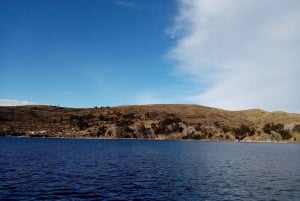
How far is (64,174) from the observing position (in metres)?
65.5

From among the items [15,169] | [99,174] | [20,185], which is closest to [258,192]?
[99,174]

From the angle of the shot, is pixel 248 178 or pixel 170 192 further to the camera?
pixel 248 178

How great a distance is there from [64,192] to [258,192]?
84.7 ft

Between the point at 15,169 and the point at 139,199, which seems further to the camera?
the point at 15,169

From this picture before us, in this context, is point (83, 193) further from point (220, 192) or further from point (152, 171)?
point (152, 171)

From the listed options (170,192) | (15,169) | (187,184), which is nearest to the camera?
(170,192)

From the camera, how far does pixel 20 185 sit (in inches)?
2068

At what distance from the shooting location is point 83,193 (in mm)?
48250

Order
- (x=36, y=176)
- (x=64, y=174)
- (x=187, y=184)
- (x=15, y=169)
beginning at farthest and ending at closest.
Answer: (x=15, y=169)
(x=64, y=174)
(x=36, y=176)
(x=187, y=184)

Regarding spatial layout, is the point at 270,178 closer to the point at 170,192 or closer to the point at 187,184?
the point at 187,184

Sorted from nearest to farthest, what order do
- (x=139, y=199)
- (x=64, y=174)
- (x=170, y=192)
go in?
1. (x=139, y=199)
2. (x=170, y=192)
3. (x=64, y=174)

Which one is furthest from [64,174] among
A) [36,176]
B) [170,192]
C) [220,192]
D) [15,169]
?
[220,192]

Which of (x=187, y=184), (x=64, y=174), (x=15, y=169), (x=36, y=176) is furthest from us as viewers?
(x=15, y=169)

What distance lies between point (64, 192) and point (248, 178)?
33.3 metres
